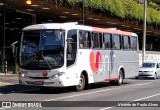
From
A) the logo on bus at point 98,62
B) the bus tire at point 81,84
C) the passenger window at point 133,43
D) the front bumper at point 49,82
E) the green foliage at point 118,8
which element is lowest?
the bus tire at point 81,84

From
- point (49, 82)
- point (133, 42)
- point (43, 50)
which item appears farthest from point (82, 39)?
point (133, 42)

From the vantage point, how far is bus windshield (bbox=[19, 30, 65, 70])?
768 inches

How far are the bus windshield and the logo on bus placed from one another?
10.5 feet

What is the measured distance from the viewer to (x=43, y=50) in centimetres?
1962

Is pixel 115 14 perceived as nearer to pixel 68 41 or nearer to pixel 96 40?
pixel 96 40

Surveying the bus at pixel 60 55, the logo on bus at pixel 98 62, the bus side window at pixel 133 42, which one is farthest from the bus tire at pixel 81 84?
the bus side window at pixel 133 42

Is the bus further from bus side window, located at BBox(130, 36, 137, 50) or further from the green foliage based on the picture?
the green foliage

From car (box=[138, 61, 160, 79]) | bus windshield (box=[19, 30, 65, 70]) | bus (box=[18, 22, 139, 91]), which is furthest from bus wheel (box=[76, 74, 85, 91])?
car (box=[138, 61, 160, 79])

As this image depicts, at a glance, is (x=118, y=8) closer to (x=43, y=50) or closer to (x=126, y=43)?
(x=126, y=43)

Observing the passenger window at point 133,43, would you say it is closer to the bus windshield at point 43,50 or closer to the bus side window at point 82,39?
the bus side window at point 82,39

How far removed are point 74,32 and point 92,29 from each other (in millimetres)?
2229

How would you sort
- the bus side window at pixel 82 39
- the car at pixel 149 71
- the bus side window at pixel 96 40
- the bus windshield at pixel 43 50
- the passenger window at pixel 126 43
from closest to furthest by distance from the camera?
1. the bus windshield at pixel 43 50
2. the bus side window at pixel 82 39
3. the bus side window at pixel 96 40
4. the passenger window at pixel 126 43
5. the car at pixel 149 71

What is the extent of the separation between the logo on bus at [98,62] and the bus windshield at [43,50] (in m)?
3.20

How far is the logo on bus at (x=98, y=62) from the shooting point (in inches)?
890
